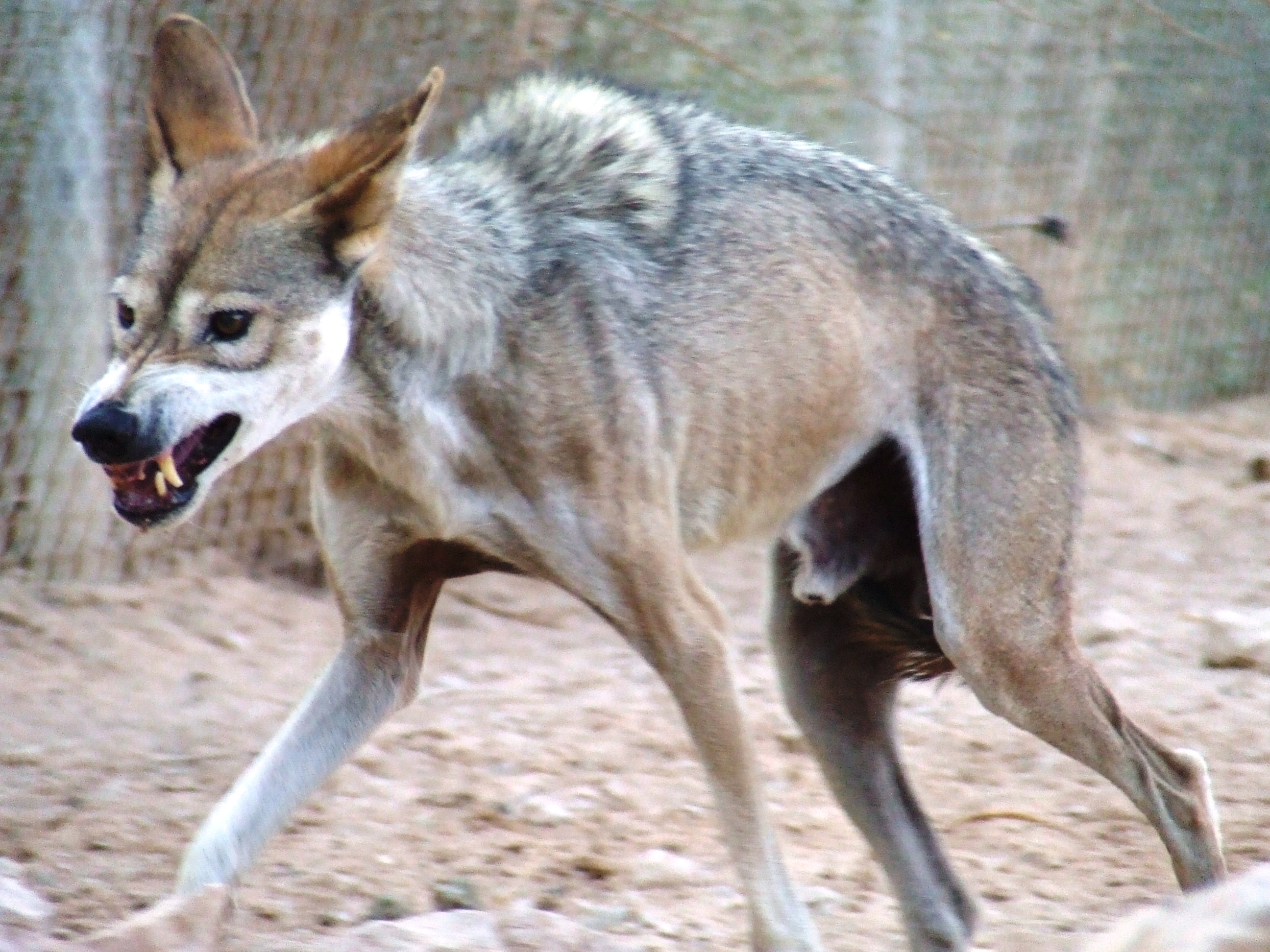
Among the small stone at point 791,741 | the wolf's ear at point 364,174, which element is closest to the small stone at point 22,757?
the wolf's ear at point 364,174

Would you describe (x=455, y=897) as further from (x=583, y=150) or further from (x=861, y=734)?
(x=583, y=150)

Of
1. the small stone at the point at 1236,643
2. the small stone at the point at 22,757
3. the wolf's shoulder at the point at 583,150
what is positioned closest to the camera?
the wolf's shoulder at the point at 583,150

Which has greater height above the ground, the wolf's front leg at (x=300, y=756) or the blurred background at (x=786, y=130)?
the blurred background at (x=786, y=130)

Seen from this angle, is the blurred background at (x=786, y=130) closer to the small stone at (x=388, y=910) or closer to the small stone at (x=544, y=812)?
the small stone at (x=544, y=812)

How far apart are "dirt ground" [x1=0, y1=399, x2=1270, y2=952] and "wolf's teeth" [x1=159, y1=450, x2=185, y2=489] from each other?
1085 mm

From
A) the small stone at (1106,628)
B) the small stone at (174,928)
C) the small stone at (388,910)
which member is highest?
the small stone at (174,928)

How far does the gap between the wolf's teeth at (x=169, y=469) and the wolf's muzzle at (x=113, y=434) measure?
0.32 feet

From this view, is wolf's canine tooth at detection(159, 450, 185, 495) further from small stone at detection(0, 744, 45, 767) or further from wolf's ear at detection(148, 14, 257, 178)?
small stone at detection(0, 744, 45, 767)

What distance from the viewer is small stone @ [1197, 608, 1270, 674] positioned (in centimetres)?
589

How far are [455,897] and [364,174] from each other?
1800mm

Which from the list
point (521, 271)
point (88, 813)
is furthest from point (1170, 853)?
point (88, 813)

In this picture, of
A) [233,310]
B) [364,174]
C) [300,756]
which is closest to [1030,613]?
[300,756]

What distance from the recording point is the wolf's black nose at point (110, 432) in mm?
3096

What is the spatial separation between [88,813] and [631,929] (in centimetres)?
143
